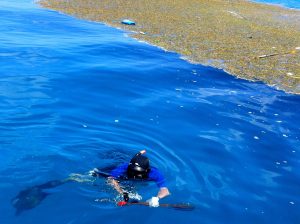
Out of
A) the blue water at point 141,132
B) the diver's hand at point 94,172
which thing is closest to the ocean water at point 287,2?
the blue water at point 141,132

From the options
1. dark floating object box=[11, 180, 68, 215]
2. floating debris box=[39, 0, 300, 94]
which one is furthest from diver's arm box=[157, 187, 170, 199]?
floating debris box=[39, 0, 300, 94]

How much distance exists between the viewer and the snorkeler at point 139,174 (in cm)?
866

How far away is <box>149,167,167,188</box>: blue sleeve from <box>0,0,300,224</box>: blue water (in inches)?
7.2

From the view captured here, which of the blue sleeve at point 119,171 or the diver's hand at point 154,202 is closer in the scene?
the diver's hand at point 154,202

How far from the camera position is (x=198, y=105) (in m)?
13.7

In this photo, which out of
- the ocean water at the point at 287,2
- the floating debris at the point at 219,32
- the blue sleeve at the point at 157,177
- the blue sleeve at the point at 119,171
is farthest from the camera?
the ocean water at the point at 287,2

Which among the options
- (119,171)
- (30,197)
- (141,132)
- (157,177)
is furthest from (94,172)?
(141,132)

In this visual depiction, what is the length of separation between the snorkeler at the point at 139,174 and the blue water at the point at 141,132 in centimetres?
20

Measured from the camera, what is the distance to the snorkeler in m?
8.66

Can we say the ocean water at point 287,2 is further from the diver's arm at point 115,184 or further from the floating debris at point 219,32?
the diver's arm at point 115,184

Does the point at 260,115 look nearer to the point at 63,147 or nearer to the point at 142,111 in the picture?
the point at 142,111

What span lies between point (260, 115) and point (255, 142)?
6.44 feet

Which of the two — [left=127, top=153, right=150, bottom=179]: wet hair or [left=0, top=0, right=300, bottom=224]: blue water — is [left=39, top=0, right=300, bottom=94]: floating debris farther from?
[left=127, top=153, right=150, bottom=179]: wet hair

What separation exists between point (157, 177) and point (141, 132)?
2.77m
